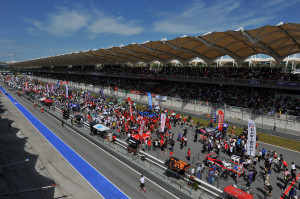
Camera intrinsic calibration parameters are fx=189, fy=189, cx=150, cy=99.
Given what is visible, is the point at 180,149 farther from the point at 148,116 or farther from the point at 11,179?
the point at 11,179

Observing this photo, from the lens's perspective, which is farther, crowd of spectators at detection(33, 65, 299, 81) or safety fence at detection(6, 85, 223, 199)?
crowd of spectators at detection(33, 65, 299, 81)

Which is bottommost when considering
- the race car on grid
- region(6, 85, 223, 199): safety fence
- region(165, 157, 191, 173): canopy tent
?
region(6, 85, 223, 199): safety fence

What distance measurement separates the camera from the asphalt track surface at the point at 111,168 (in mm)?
12226

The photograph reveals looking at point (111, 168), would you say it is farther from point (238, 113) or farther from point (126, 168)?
point (238, 113)

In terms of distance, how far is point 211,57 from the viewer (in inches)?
1604

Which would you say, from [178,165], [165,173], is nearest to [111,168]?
[165,173]

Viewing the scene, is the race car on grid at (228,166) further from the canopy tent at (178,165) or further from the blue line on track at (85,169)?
the blue line on track at (85,169)

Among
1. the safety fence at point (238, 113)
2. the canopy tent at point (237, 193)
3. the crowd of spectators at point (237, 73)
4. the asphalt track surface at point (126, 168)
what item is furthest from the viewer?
the crowd of spectators at point (237, 73)

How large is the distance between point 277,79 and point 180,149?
18877 mm

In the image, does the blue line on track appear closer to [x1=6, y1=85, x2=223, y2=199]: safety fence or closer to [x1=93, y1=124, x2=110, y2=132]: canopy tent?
[x1=6, y1=85, x2=223, y2=199]: safety fence

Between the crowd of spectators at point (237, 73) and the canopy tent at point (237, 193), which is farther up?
the crowd of spectators at point (237, 73)

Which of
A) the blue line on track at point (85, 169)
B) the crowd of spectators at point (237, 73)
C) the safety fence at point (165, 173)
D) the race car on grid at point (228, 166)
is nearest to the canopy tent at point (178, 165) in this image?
the safety fence at point (165, 173)

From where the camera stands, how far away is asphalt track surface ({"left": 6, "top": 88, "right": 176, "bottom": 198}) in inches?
481

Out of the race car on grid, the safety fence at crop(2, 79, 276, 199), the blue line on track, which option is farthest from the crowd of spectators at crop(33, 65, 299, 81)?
the blue line on track
